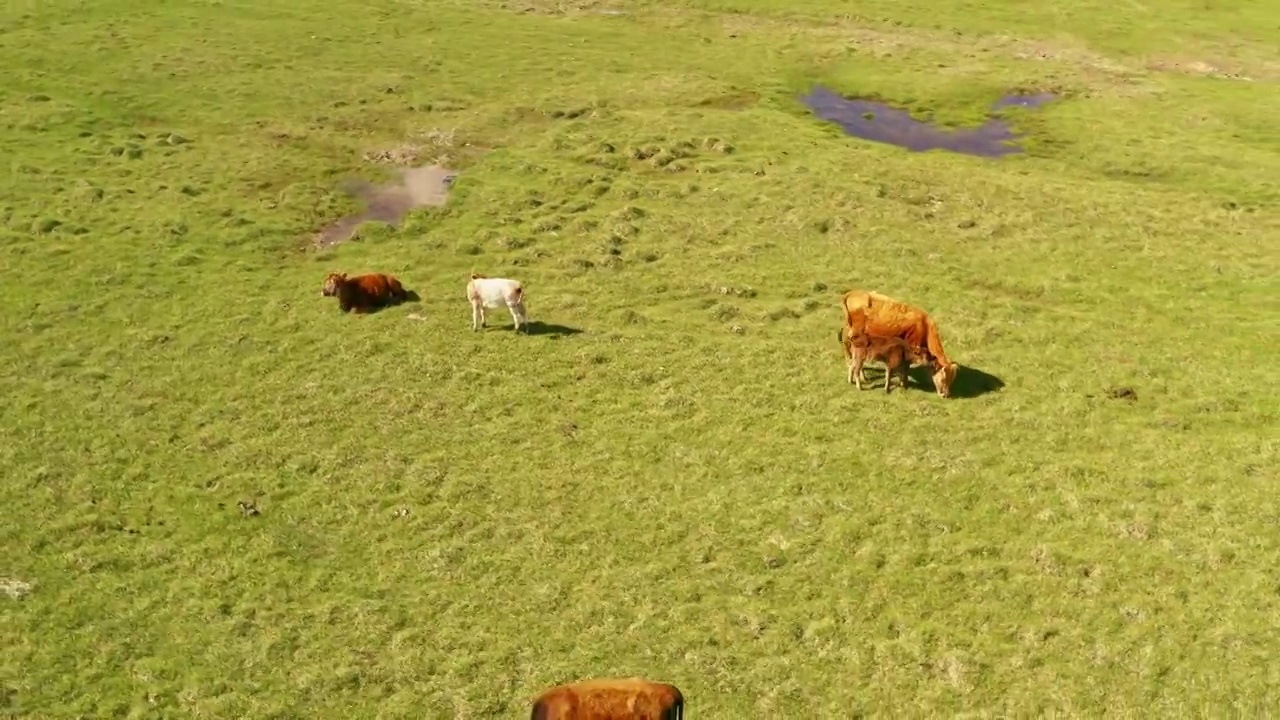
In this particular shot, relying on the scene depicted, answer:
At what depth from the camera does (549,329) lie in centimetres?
2111

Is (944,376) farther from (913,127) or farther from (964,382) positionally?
(913,127)

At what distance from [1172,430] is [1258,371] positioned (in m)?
3.71

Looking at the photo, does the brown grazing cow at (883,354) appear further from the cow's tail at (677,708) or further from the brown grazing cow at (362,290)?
the brown grazing cow at (362,290)

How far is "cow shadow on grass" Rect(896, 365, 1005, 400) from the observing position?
18.9m

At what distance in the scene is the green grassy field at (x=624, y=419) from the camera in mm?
13000

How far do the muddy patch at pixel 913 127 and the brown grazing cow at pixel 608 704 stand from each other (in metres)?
27.6

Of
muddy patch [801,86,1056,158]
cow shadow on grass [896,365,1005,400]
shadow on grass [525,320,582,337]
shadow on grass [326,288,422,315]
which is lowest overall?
cow shadow on grass [896,365,1005,400]

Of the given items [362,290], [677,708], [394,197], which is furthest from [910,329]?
[394,197]

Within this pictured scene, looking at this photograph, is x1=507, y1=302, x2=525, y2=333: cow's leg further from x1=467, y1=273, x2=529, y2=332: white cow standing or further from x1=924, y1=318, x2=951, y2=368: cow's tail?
x1=924, y1=318, x2=951, y2=368: cow's tail

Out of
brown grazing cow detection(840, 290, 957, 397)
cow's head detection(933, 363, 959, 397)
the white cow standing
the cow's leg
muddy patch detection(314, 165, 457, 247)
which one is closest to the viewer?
cow's head detection(933, 363, 959, 397)

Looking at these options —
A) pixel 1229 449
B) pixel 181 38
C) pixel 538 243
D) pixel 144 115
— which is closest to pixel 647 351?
pixel 538 243

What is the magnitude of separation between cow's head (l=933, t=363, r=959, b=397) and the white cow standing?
28.6 feet

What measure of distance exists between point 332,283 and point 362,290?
76 centimetres

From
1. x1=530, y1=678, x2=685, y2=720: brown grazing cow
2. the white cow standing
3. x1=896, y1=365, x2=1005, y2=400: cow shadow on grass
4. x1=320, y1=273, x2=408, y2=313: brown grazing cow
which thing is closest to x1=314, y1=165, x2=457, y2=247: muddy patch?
x1=320, y1=273, x2=408, y2=313: brown grazing cow
